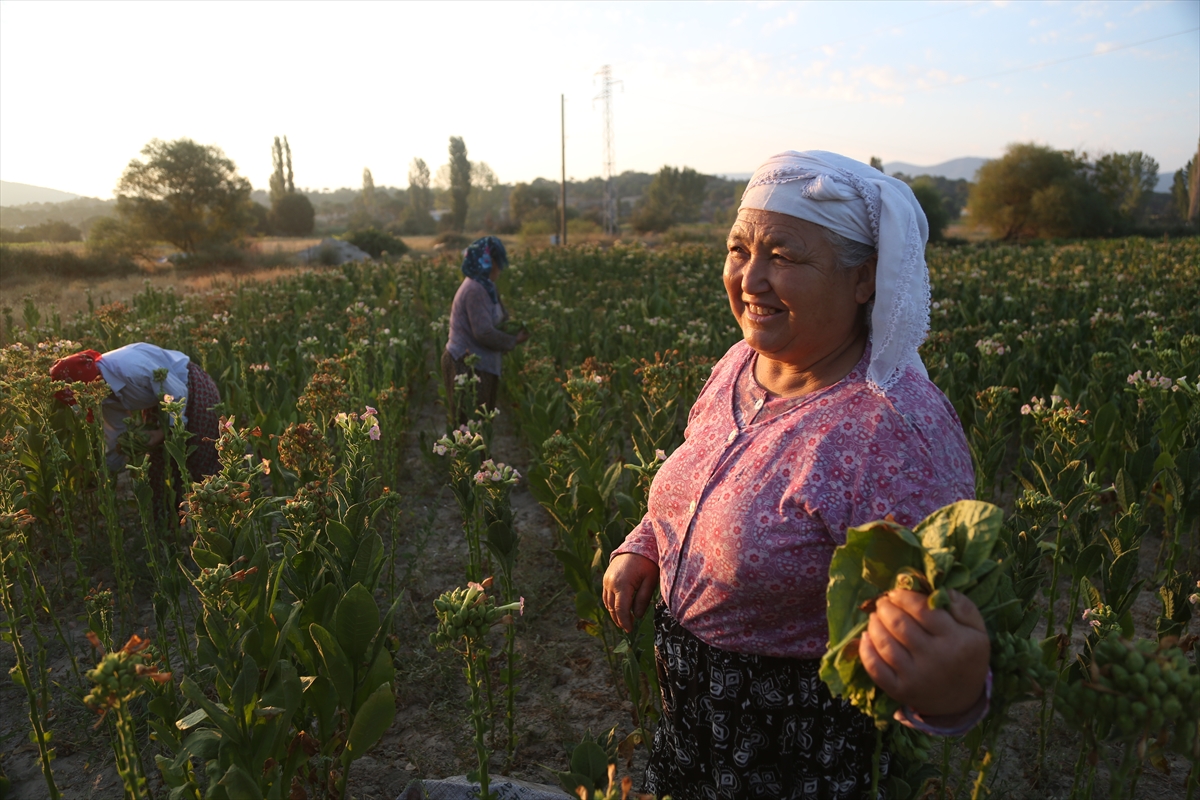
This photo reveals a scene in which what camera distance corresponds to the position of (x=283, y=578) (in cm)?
260

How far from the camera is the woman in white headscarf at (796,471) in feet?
4.59

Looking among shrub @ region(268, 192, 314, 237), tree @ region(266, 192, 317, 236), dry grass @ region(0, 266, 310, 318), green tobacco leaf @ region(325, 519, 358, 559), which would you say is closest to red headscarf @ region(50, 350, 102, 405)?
green tobacco leaf @ region(325, 519, 358, 559)

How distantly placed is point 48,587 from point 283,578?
2.32 metres

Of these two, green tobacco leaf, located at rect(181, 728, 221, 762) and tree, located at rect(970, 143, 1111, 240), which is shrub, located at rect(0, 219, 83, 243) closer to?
green tobacco leaf, located at rect(181, 728, 221, 762)

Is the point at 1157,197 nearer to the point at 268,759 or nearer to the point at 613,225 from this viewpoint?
the point at 613,225

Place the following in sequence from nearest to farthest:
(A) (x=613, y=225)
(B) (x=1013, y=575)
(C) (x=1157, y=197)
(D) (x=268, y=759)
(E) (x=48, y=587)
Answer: (D) (x=268, y=759)
(B) (x=1013, y=575)
(E) (x=48, y=587)
(A) (x=613, y=225)
(C) (x=1157, y=197)

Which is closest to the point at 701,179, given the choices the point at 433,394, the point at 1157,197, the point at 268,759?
the point at 1157,197

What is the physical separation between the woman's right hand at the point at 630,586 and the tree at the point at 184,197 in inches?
1501

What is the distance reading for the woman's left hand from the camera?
0.89 meters

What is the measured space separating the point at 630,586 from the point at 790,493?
0.62 m

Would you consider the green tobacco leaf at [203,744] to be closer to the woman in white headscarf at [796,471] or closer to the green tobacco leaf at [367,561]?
the green tobacco leaf at [367,561]

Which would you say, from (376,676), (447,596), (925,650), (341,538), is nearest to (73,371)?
(341,538)

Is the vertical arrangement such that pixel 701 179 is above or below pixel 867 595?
above

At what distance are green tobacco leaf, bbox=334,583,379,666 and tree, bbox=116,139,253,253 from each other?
37.6 m
